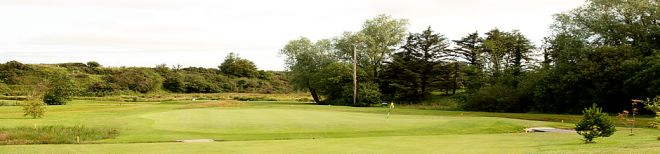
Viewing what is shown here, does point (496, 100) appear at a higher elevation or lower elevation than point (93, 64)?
lower

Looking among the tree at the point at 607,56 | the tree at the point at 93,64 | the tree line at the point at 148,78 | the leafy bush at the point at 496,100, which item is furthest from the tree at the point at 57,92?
the tree at the point at 607,56

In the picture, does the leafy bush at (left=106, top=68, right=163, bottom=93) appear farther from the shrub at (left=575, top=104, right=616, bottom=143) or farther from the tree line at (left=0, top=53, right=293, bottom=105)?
the shrub at (left=575, top=104, right=616, bottom=143)

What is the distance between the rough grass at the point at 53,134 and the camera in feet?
78.2

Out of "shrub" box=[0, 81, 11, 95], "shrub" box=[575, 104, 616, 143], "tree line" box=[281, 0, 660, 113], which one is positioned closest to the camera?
"shrub" box=[575, 104, 616, 143]

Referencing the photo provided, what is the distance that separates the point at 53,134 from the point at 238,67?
338ft

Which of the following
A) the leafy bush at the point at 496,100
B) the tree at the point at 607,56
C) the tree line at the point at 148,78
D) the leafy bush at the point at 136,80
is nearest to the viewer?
the tree at the point at 607,56

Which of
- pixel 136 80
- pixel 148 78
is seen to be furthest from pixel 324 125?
pixel 148 78

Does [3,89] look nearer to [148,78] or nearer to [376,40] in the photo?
[148,78]

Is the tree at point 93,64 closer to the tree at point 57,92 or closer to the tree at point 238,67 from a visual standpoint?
the tree at point 238,67

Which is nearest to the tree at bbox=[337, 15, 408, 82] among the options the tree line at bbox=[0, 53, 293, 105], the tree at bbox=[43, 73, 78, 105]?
the tree at bbox=[43, 73, 78, 105]

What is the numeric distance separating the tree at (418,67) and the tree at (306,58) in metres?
9.39

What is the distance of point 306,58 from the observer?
7856 centimetres

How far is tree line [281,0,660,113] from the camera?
4584 cm

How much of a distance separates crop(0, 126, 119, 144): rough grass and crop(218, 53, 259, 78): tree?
3957 inches
